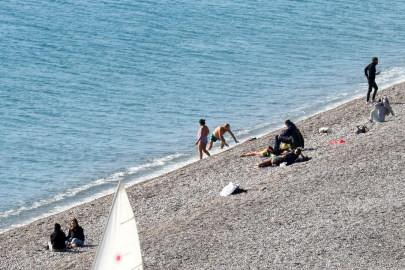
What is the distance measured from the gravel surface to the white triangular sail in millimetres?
1878

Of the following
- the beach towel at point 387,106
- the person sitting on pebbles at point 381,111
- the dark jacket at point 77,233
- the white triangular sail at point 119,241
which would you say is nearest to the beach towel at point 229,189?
the dark jacket at point 77,233

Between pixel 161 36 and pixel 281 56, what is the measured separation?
9504 millimetres

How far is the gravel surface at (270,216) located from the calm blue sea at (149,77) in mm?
3881

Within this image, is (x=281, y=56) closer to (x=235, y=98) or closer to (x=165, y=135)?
(x=235, y=98)

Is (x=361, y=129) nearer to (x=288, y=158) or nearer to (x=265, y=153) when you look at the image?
(x=265, y=153)

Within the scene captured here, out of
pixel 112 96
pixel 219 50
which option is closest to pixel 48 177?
pixel 112 96

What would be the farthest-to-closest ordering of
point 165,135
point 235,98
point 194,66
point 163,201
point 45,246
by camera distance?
point 194,66 < point 235,98 < point 165,135 < point 163,201 < point 45,246

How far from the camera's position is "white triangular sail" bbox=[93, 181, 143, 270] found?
38.8 ft

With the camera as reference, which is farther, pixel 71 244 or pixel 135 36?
pixel 135 36

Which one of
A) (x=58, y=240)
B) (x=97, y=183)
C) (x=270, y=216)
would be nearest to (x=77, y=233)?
(x=58, y=240)

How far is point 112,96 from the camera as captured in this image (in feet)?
119

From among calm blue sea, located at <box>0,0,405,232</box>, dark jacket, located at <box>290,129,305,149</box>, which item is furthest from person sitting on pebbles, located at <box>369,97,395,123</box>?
calm blue sea, located at <box>0,0,405,232</box>

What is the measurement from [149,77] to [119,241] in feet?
93.5

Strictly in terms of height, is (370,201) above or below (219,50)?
below
